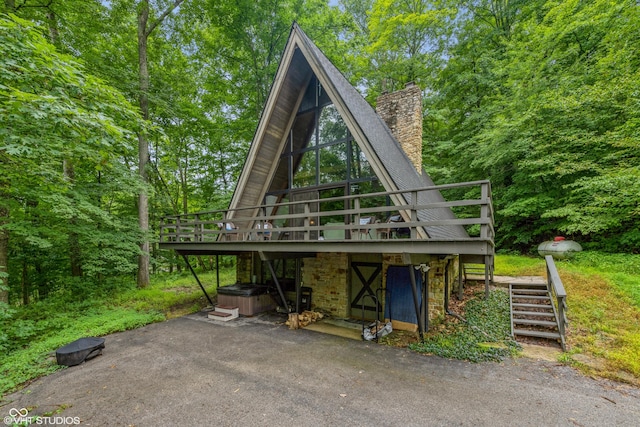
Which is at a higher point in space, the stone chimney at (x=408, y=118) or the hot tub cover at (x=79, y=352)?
the stone chimney at (x=408, y=118)

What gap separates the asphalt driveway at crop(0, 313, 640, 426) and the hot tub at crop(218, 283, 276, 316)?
7.91 feet

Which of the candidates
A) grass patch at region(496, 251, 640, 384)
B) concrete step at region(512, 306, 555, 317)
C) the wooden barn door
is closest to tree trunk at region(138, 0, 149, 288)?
the wooden barn door

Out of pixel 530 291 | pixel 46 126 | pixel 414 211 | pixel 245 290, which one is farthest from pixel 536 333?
pixel 46 126

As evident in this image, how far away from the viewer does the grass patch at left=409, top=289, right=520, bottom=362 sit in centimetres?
522

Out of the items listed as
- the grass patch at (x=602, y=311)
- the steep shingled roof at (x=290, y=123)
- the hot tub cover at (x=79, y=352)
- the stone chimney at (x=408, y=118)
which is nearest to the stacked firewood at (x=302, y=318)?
the steep shingled roof at (x=290, y=123)

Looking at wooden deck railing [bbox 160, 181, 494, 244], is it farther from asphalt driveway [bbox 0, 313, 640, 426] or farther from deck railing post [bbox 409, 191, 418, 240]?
asphalt driveway [bbox 0, 313, 640, 426]

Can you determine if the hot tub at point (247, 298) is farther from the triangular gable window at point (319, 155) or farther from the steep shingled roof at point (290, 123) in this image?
the triangular gable window at point (319, 155)

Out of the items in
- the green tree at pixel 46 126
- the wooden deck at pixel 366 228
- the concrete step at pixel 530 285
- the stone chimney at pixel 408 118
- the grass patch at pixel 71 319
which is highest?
the stone chimney at pixel 408 118

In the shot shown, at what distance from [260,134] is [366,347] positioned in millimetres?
6548

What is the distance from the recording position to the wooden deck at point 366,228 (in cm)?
411

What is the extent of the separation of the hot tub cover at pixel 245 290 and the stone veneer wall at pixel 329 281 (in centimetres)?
147

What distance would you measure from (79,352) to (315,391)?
486 cm

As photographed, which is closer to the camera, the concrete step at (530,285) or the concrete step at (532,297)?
the concrete step at (532,297)

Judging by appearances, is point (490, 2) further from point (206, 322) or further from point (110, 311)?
point (110, 311)
